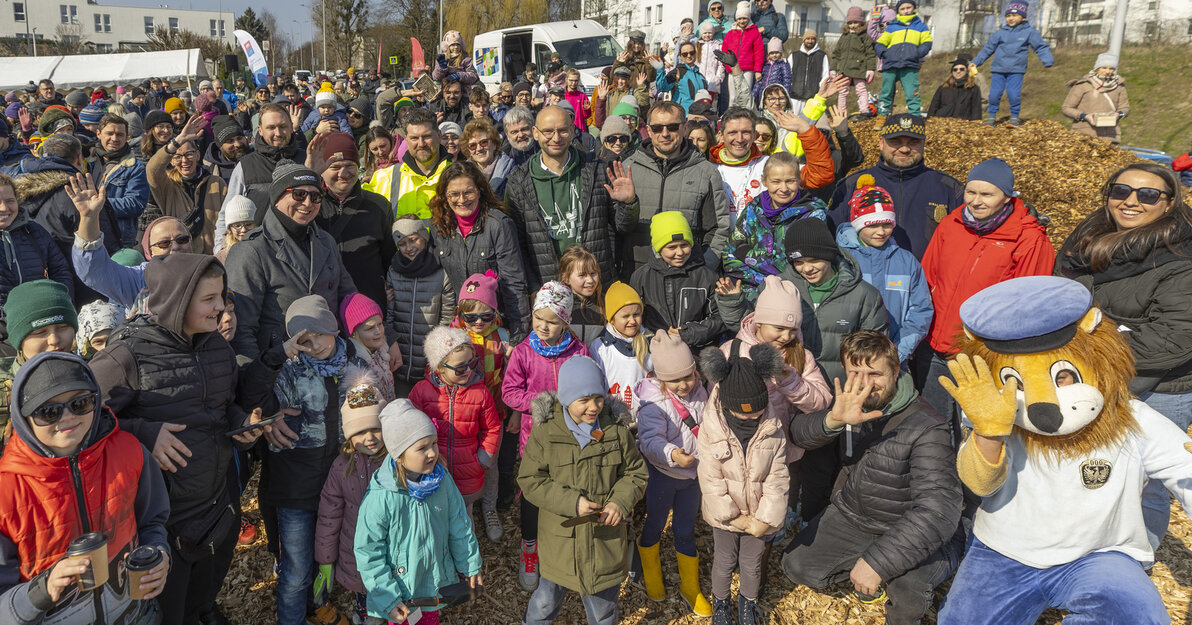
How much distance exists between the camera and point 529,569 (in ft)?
13.5

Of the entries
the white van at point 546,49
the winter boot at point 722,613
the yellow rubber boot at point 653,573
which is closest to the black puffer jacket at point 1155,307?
the winter boot at point 722,613

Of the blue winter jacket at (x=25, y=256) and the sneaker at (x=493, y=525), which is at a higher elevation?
the blue winter jacket at (x=25, y=256)

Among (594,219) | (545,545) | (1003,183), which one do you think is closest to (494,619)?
(545,545)

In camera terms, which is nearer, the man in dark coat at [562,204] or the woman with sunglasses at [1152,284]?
the woman with sunglasses at [1152,284]

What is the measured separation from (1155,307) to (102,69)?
45.1 m

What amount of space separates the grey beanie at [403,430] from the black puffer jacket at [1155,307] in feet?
12.6

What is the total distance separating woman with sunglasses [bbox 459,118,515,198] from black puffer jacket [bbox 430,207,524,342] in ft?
3.59

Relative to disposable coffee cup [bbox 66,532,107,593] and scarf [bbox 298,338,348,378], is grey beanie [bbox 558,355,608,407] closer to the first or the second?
scarf [bbox 298,338,348,378]

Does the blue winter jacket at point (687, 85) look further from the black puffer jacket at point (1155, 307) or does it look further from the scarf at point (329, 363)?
the scarf at point (329, 363)

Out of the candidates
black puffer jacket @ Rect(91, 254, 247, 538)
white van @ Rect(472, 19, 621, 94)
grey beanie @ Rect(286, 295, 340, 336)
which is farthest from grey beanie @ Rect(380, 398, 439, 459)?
white van @ Rect(472, 19, 621, 94)

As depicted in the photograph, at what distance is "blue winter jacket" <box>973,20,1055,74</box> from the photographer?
10680 mm

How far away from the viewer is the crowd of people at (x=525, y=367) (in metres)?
2.94

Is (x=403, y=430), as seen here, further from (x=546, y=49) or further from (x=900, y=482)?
(x=546, y=49)

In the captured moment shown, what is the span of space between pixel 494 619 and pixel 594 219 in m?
2.79
